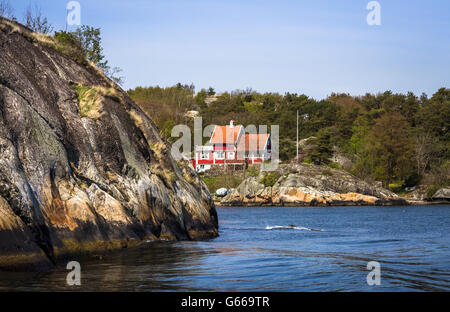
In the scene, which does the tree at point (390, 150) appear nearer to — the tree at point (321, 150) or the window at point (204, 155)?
the tree at point (321, 150)

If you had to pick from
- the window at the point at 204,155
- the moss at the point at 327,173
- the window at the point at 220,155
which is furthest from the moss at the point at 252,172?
the window at the point at 204,155

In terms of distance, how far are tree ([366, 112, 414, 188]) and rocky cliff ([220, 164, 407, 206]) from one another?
772cm

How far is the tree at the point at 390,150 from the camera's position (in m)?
83.6

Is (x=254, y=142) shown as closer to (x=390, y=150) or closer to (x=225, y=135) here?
(x=225, y=135)

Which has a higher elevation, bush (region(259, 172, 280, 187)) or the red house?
the red house

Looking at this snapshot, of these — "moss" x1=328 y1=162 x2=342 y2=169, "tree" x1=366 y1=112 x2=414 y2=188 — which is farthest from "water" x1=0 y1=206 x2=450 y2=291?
"moss" x1=328 y1=162 x2=342 y2=169

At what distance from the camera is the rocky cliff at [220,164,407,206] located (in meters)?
74.4

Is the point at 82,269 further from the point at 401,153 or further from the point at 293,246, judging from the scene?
the point at 401,153

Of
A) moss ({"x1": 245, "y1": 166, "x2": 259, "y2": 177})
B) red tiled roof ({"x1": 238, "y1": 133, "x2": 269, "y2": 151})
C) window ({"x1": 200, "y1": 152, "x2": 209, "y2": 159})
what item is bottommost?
moss ({"x1": 245, "y1": 166, "x2": 259, "y2": 177})

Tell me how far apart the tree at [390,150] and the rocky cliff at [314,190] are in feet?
25.3

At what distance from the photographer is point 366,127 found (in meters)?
98.8

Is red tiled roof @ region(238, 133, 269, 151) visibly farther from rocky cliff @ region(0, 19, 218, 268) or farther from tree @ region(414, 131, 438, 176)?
rocky cliff @ region(0, 19, 218, 268)
